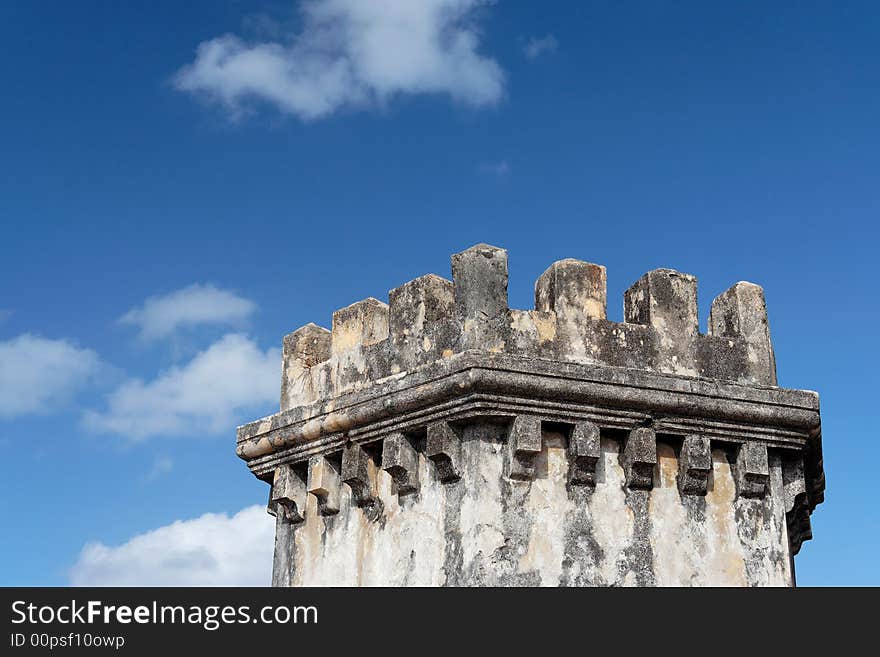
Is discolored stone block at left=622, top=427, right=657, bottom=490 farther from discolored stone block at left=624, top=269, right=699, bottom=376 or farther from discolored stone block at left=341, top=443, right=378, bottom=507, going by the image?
discolored stone block at left=341, top=443, right=378, bottom=507

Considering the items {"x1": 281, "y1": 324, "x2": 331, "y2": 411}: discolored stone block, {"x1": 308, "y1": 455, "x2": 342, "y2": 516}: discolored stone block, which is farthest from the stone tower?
{"x1": 281, "y1": 324, "x2": 331, "y2": 411}: discolored stone block

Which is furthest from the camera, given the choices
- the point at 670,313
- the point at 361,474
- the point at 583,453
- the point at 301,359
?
the point at 301,359

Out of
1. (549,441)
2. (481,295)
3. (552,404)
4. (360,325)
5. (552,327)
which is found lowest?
(549,441)

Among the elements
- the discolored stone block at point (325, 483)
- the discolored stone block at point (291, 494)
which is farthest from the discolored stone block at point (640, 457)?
the discolored stone block at point (291, 494)

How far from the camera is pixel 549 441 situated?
31.6 feet

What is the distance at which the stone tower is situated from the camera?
943cm

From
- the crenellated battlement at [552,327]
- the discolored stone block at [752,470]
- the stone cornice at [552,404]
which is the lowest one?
the discolored stone block at [752,470]

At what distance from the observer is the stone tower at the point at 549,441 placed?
9.43 meters

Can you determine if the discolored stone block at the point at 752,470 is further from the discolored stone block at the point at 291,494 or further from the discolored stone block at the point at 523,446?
the discolored stone block at the point at 291,494

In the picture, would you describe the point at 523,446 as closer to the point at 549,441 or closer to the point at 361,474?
the point at 549,441

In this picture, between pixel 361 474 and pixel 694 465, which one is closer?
pixel 694 465

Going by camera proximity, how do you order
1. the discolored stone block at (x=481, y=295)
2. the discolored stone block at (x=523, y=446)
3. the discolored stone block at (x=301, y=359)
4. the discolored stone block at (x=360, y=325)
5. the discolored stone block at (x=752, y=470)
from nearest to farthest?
the discolored stone block at (x=523, y=446) → the discolored stone block at (x=481, y=295) → the discolored stone block at (x=752, y=470) → the discolored stone block at (x=360, y=325) → the discolored stone block at (x=301, y=359)

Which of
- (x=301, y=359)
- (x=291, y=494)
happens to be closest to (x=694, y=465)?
(x=291, y=494)
